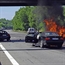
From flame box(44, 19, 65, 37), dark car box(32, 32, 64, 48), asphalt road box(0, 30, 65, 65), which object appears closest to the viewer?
asphalt road box(0, 30, 65, 65)

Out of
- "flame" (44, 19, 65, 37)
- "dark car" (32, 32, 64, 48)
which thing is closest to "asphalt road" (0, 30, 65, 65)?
"dark car" (32, 32, 64, 48)

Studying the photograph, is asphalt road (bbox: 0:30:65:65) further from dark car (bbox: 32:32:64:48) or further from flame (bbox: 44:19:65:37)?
flame (bbox: 44:19:65:37)

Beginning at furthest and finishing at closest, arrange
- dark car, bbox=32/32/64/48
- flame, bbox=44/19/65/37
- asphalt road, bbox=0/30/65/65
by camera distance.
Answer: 1. flame, bbox=44/19/65/37
2. dark car, bbox=32/32/64/48
3. asphalt road, bbox=0/30/65/65

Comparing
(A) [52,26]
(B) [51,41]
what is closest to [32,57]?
(B) [51,41]

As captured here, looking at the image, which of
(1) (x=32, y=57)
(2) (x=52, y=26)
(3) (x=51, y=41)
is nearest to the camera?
(1) (x=32, y=57)

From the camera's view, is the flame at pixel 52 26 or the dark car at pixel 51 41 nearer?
the dark car at pixel 51 41

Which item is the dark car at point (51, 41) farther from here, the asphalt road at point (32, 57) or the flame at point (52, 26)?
the flame at point (52, 26)

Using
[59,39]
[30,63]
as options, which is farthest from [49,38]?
[30,63]

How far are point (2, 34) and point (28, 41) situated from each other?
695 centimetres

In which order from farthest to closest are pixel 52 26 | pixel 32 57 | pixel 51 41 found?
pixel 52 26, pixel 51 41, pixel 32 57

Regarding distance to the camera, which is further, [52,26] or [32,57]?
[52,26]

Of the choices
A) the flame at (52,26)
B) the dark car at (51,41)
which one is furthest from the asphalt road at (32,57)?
the flame at (52,26)

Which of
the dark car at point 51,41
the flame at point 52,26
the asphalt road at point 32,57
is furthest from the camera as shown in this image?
the flame at point 52,26

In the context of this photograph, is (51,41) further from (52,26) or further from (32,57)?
(52,26)
